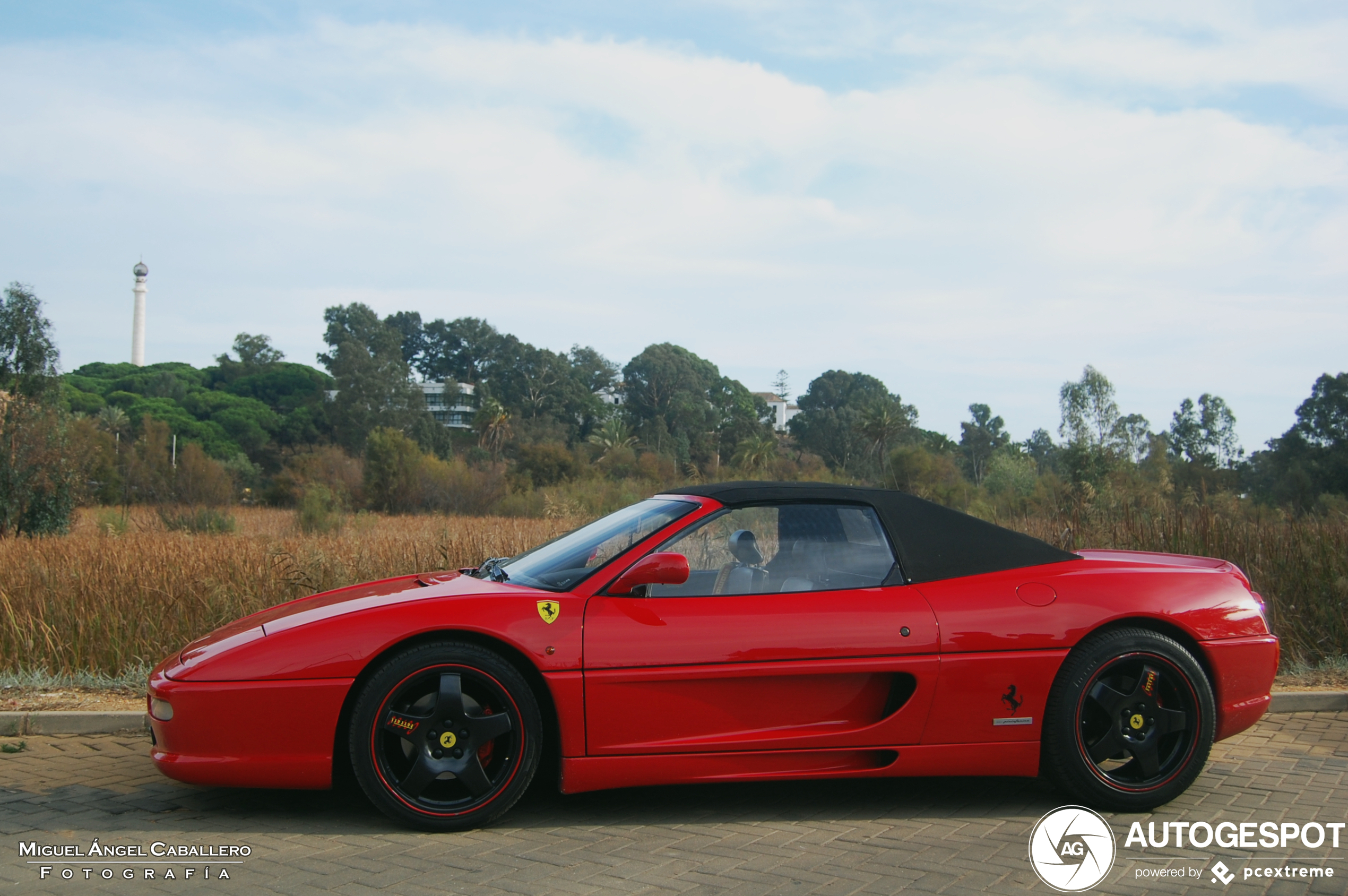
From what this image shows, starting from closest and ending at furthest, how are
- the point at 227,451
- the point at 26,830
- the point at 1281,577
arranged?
the point at 26,830, the point at 1281,577, the point at 227,451

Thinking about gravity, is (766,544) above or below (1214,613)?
above

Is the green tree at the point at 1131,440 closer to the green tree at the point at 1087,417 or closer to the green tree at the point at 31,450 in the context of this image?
the green tree at the point at 1087,417

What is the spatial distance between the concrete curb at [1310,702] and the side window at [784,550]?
3.68 metres

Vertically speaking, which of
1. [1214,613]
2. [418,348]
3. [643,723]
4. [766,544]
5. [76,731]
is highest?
[418,348]

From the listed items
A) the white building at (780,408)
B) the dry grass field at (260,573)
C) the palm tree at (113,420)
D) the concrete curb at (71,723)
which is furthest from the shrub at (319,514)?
the white building at (780,408)

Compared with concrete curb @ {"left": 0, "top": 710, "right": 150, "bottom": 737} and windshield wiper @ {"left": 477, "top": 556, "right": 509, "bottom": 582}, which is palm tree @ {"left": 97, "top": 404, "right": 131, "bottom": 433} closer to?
concrete curb @ {"left": 0, "top": 710, "right": 150, "bottom": 737}

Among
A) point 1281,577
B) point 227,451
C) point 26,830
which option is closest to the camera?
point 26,830

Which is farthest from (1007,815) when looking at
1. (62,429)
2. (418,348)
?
(418,348)

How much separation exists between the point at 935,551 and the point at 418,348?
12516cm

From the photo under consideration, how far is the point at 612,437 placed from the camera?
264 ft

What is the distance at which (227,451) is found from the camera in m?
70.6

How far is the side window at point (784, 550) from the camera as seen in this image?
4.19 metres

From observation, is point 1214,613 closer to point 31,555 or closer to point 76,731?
point 76,731

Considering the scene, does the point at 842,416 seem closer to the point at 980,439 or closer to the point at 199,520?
the point at 980,439
